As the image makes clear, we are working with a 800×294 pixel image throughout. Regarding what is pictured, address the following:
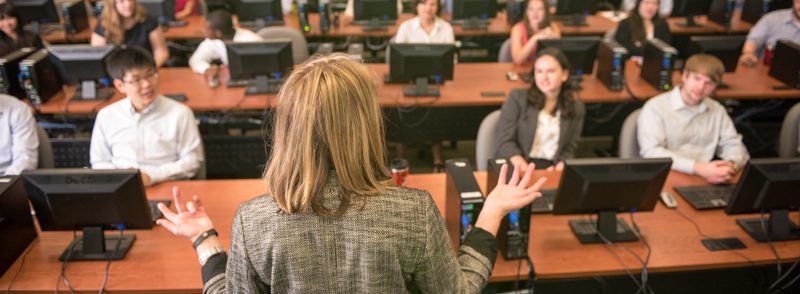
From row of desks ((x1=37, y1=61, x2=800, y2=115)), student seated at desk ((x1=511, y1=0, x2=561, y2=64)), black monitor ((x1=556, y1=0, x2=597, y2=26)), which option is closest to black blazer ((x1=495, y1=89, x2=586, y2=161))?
row of desks ((x1=37, y1=61, x2=800, y2=115))

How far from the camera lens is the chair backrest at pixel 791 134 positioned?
131 inches

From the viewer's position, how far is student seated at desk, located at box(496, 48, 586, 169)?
10.5 feet

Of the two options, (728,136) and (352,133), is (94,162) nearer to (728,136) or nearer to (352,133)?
(352,133)

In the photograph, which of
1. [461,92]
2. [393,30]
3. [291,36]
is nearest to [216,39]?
[291,36]

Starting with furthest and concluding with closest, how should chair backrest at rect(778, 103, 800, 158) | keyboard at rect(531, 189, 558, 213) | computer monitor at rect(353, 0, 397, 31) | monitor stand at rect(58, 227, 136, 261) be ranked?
1. computer monitor at rect(353, 0, 397, 31)
2. chair backrest at rect(778, 103, 800, 158)
3. keyboard at rect(531, 189, 558, 213)
4. monitor stand at rect(58, 227, 136, 261)

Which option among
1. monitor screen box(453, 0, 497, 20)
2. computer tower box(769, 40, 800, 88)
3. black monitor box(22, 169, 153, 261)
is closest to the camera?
black monitor box(22, 169, 153, 261)

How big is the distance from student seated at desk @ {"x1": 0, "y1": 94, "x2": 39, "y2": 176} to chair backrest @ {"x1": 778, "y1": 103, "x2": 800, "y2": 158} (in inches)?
149

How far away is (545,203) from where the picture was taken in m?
2.66

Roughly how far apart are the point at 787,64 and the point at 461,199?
10.8 feet

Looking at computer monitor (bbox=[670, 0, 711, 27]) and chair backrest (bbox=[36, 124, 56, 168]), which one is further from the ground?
computer monitor (bbox=[670, 0, 711, 27])

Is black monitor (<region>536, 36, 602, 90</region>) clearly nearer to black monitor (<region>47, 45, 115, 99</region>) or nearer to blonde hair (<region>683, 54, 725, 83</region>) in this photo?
blonde hair (<region>683, 54, 725, 83</region>)

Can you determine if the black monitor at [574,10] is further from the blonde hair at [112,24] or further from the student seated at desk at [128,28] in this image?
the blonde hair at [112,24]

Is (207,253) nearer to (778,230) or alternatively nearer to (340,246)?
(340,246)

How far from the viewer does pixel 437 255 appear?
1401 mm
